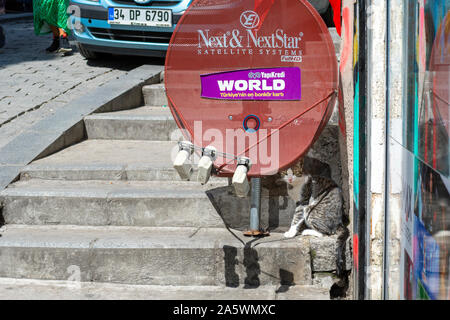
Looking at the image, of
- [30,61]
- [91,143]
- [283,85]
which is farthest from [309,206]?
[30,61]

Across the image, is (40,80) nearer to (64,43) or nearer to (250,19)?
(64,43)

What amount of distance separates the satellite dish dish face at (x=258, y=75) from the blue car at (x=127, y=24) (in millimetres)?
3146

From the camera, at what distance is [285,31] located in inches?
156

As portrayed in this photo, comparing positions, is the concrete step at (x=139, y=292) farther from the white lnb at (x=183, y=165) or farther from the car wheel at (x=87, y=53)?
the car wheel at (x=87, y=53)

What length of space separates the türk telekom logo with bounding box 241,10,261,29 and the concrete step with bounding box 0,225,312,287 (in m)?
1.32

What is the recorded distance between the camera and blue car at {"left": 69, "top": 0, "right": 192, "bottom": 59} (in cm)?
716

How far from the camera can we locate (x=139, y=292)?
14.0 feet

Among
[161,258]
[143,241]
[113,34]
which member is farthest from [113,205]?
[113,34]

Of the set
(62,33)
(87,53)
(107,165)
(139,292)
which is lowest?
(139,292)

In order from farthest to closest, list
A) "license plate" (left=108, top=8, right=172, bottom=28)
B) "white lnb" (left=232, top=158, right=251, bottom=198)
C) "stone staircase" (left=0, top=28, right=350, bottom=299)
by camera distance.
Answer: "license plate" (left=108, top=8, right=172, bottom=28)
"stone staircase" (left=0, top=28, right=350, bottom=299)
"white lnb" (left=232, top=158, right=251, bottom=198)

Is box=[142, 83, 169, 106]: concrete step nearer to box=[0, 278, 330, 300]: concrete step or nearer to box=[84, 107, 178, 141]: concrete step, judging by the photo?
box=[84, 107, 178, 141]: concrete step

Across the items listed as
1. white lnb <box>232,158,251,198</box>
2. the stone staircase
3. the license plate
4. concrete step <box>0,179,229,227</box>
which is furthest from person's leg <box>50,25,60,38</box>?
white lnb <box>232,158,251,198</box>

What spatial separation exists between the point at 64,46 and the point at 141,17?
2.46 metres

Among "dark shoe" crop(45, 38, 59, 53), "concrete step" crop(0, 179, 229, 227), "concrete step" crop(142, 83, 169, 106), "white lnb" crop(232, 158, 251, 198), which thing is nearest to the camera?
"white lnb" crop(232, 158, 251, 198)
